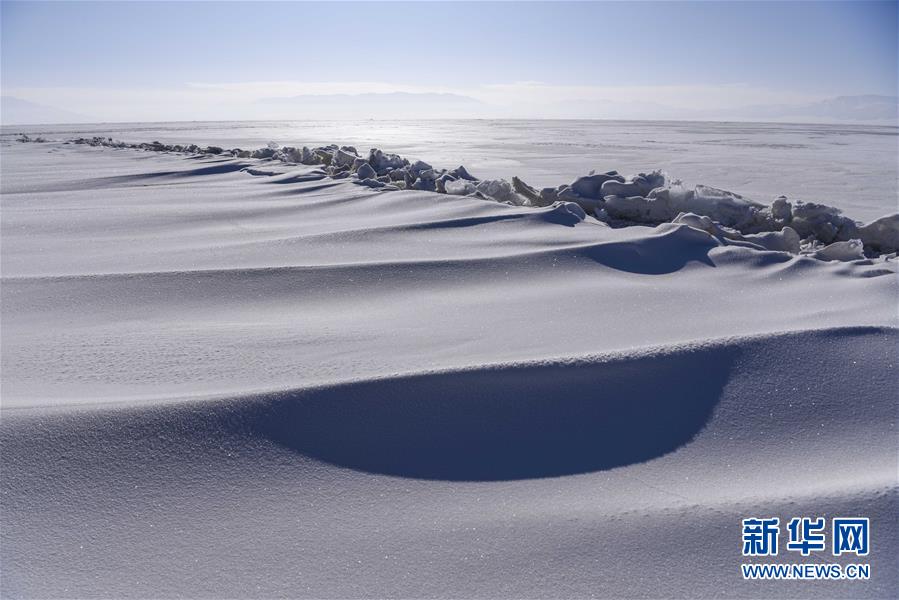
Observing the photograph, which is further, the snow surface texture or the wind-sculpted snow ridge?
the wind-sculpted snow ridge

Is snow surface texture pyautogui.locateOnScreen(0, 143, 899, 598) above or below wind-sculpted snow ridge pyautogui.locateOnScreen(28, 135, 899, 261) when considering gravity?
below

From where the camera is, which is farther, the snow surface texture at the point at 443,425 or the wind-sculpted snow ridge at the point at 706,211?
the wind-sculpted snow ridge at the point at 706,211

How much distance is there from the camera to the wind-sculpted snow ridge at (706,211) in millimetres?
2756

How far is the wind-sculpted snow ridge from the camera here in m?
2.76

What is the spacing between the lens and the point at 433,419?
1.27 meters

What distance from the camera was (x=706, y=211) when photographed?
10.8 ft

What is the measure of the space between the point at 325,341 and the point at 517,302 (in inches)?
25.2

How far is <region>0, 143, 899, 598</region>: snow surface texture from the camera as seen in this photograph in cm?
93

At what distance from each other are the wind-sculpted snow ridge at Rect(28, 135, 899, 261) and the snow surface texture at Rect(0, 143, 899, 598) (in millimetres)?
385

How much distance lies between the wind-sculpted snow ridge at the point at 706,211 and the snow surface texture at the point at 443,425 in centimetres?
39

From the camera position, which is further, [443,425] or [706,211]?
[706,211]

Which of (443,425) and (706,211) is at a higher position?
(706,211)

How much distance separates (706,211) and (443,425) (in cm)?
254

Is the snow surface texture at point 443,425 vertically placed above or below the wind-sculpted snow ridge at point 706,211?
below
